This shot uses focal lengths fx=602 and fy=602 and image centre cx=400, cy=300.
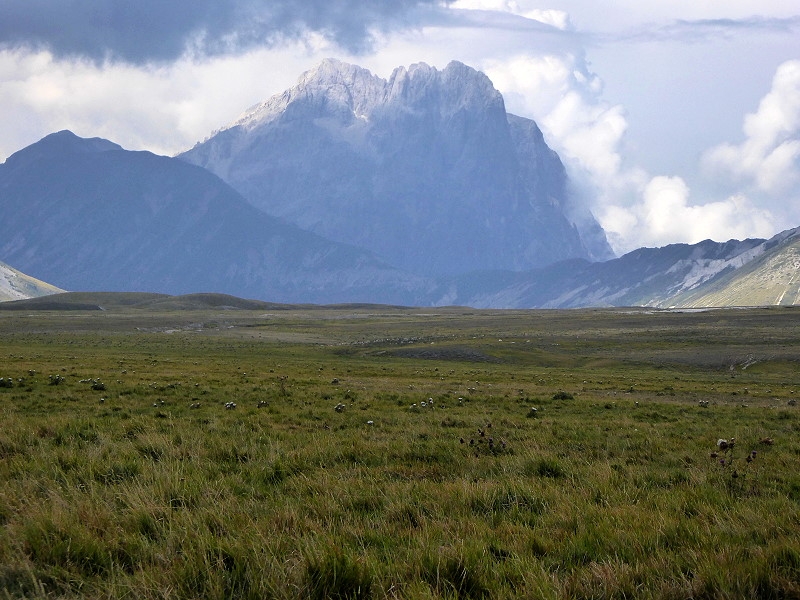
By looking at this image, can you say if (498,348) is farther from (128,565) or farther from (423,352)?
(128,565)

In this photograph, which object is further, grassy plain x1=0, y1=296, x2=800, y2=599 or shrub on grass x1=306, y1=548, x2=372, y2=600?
grassy plain x1=0, y1=296, x2=800, y2=599

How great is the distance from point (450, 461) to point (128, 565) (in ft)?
20.0

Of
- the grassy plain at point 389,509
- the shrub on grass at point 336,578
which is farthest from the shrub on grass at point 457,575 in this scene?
the shrub on grass at point 336,578

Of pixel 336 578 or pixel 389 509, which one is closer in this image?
pixel 336 578

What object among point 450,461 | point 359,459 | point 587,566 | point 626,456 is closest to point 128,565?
point 587,566

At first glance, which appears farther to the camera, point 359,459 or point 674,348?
point 674,348

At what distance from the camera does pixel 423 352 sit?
6781 cm

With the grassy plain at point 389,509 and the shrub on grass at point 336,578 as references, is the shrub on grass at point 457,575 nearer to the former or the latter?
the grassy plain at point 389,509

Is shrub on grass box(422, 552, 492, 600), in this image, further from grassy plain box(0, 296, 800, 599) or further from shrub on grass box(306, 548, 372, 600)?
shrub on grass box(306, 548, 372, 600)

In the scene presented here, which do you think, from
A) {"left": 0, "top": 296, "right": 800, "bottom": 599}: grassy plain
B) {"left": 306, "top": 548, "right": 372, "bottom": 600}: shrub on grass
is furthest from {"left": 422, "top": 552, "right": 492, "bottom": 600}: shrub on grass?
{"left": 306, "top": 548, "right": 372, "bottom": 600}: shrub on grass

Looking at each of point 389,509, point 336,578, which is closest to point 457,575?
point 336,578

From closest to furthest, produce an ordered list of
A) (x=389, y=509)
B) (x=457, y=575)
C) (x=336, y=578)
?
(x=336, y=578)
(x=457, y=575)
(x=389, y=509)

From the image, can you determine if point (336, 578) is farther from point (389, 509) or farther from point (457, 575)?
point (389, 509)

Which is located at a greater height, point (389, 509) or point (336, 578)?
point (336, 578)
